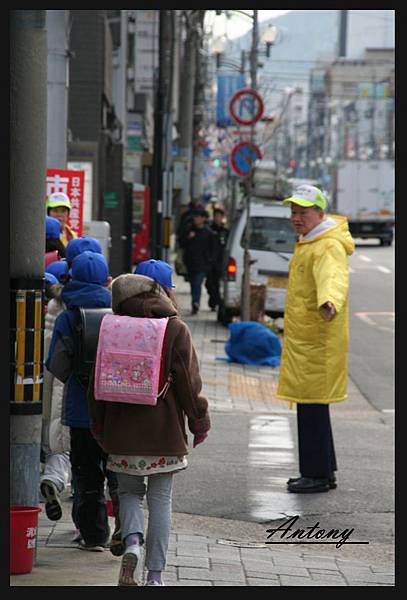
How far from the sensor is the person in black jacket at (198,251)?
23.6 metres

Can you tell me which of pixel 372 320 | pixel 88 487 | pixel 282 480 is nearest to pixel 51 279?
pixel 88 487

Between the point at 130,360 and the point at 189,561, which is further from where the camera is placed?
the point at 189,561

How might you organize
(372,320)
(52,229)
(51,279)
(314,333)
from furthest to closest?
(372,320) < (52,229) < (314,333) < (51,279)

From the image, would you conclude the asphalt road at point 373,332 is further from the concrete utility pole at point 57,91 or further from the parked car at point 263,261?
the concrete utility pole at point 57,91

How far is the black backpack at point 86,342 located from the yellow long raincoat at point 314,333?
2.45 meters

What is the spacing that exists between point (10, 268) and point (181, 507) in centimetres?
302

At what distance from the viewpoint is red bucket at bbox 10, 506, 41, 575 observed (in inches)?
259

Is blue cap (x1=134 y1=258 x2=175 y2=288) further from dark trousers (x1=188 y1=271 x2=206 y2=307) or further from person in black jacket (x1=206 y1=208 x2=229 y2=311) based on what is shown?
person in black jacket (x1=206 y1=208 x2=229 y2=311)

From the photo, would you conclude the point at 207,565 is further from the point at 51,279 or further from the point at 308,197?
the point at 308,197

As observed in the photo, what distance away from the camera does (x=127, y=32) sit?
34500 millimetres

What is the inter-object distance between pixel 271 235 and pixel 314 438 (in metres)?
12.8

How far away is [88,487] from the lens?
24.8 ft

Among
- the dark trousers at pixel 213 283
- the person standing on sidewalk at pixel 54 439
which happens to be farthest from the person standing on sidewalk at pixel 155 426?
the dark trousers at pixel 213 283
